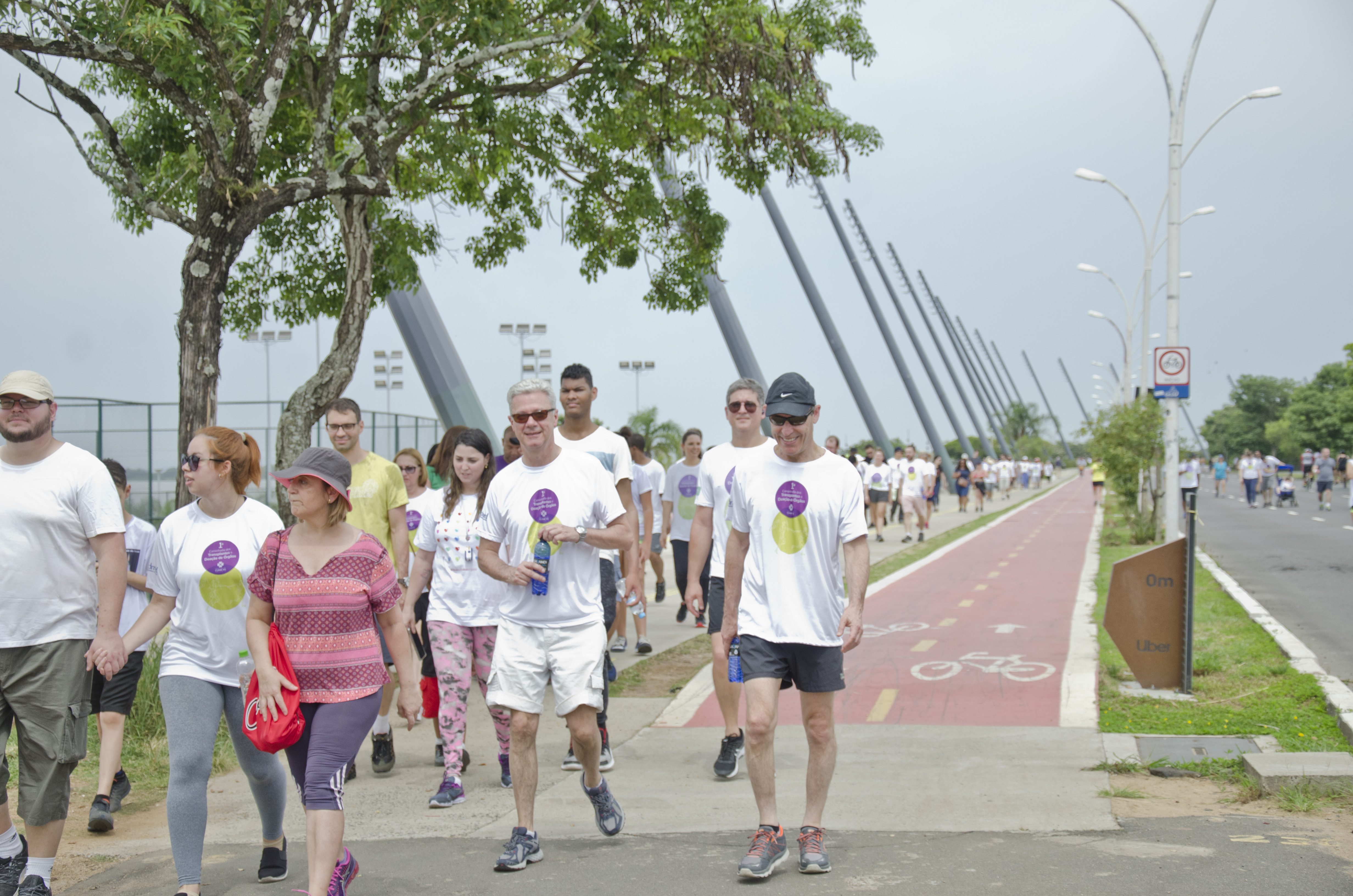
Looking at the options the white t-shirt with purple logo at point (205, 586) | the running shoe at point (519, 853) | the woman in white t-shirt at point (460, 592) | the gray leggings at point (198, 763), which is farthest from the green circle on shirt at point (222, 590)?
the woman in white t-shirt at point (460, 592)

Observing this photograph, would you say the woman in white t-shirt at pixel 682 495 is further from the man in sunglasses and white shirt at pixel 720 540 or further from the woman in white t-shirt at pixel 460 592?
the woman in white t-shirt at pixel 460 592

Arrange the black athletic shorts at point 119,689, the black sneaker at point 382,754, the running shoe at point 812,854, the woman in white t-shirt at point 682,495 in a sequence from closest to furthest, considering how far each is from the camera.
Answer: the running shoe at point 812,854, the black athletic shorts at point 119,689, the black sneaker at point 382,754, the woman in white t-shirt at point 682,495

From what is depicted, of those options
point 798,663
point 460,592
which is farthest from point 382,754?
point 798,663

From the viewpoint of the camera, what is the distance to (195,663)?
4.46 metres

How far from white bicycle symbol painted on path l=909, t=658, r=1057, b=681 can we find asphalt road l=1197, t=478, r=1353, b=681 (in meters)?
2.15

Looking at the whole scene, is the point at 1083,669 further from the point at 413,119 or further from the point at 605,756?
the point at 413,119

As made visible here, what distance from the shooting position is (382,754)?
663 cm

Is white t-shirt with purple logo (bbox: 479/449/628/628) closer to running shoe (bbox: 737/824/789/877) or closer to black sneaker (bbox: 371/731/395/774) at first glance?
running shoe (bbox: 737/824/789/877)

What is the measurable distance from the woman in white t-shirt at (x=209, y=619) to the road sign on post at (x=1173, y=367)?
46.3 ft

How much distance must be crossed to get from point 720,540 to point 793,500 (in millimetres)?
1865

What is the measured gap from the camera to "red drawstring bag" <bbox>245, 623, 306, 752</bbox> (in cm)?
401

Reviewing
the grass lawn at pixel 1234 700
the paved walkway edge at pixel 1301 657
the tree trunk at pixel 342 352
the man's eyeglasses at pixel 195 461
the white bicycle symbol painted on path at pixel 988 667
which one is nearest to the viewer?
the man's eyeglasses at pixel 195 461

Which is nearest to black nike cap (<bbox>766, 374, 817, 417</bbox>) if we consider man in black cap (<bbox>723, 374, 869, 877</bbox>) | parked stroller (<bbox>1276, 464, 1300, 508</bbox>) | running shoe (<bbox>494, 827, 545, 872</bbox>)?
man in black cap (<bbox>723, 374, 869, 877</bbox>)

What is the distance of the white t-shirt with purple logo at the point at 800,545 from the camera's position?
470cm
